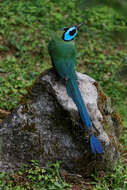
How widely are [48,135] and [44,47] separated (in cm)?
358

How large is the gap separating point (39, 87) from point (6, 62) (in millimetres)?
2712

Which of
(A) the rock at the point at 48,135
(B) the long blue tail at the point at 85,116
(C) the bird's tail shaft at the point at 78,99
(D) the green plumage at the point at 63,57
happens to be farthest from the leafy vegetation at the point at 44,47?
(D) the green plumage at the point at 63,57

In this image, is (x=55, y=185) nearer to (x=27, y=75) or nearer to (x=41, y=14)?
(x=27, y=75)

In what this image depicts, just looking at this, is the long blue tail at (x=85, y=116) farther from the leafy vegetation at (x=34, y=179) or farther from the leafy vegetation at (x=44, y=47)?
the leafy vegetation at (x=44, y=47)

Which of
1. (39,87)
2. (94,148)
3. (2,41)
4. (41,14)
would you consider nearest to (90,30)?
(41,14)

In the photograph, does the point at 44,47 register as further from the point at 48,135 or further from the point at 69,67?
the point at 48,135

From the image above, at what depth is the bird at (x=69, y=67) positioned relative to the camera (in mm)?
3066

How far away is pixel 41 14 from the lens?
7508 mm

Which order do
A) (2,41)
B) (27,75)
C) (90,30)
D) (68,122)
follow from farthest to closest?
(90,30)
(2,41)
(27,75)
(68,122)

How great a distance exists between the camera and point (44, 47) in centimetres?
654

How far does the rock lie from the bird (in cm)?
12

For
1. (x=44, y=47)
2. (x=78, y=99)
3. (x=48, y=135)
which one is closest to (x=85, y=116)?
(x=78, y=99)

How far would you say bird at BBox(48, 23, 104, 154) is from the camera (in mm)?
3066

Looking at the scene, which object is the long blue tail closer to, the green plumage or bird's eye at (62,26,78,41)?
the green plumage
